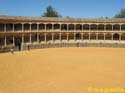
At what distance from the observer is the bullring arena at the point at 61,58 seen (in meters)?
18.6

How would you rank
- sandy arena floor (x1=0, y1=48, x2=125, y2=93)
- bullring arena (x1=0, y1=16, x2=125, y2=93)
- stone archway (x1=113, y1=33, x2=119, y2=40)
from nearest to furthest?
sandy arena floor (x1=0, y1=48, x2=125, y2=93) → bullring arena (x1=0, y1=16, x2=125, y2=93) → stone archway (x1=113, y1=33, x2=119, y2=40)

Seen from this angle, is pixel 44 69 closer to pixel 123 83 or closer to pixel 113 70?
pixel 113 70

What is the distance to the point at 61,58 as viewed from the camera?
32.4 m

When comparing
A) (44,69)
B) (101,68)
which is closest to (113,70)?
(101,68)

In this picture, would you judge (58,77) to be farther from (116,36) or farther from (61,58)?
(116,36)

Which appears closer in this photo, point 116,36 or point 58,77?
point 58,77

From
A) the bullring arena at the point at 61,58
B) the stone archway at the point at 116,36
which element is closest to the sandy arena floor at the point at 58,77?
the bullring arena at the point at 61,58

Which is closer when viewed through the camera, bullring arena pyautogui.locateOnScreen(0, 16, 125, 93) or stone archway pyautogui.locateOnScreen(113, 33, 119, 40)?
bullring arena pyautogui.locateOnScreen(0, 16, 125, 93)

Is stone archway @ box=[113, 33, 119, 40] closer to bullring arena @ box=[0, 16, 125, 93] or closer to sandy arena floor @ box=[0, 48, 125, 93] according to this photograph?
bullring arena @ box=[0, 16, 125, 93]

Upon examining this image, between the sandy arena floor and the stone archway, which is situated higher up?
the stone archway

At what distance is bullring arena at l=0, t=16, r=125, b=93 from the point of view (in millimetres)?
18625

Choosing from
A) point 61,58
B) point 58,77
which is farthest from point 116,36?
point 58,77

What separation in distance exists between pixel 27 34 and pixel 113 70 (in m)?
28.8

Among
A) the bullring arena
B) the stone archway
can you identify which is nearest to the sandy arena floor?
the bullring arena
